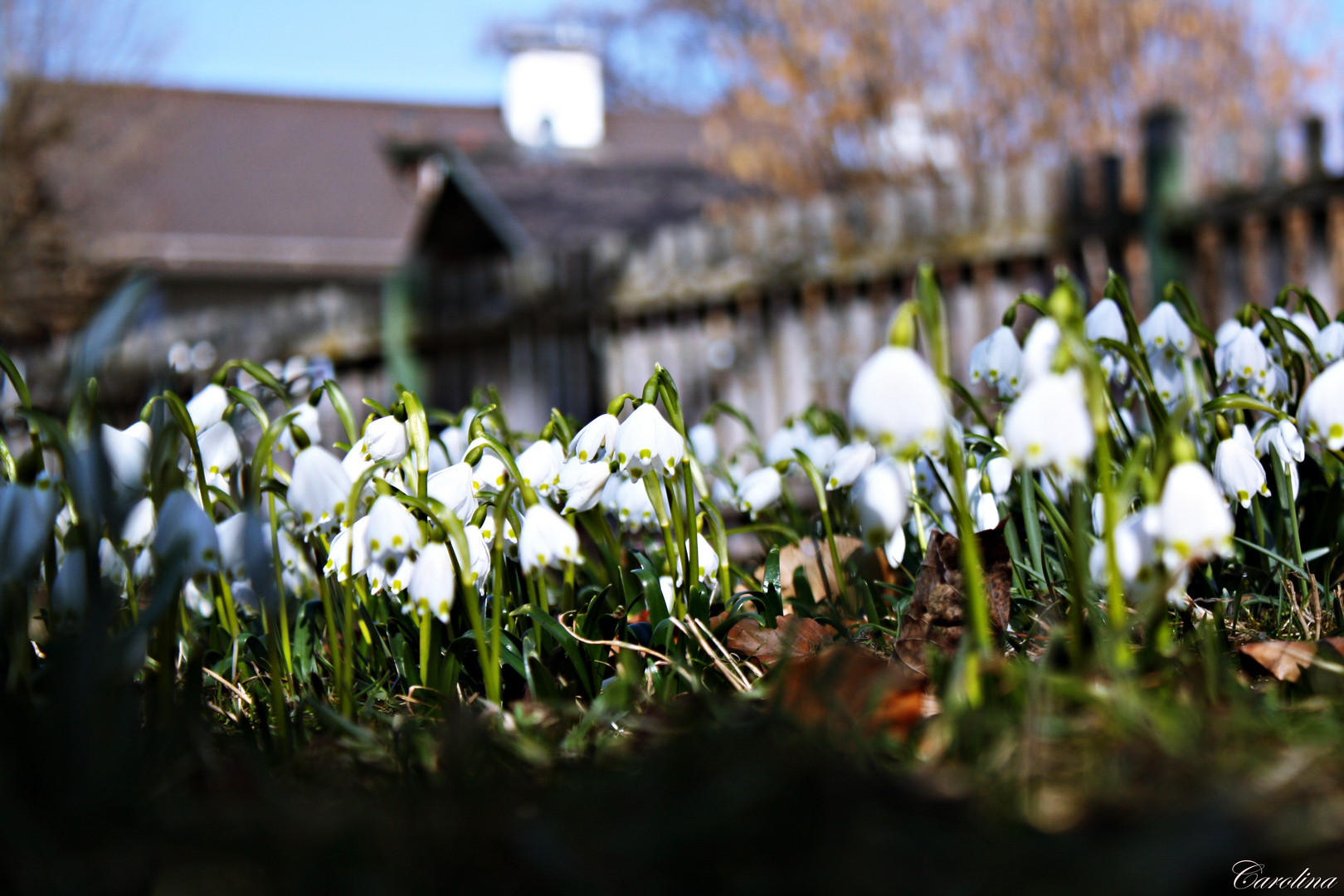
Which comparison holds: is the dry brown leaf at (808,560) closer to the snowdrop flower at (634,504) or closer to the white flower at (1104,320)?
the snowdrop flower at (634,504)

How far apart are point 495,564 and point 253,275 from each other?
19.9 m

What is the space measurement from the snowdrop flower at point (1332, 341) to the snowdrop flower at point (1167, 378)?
0.19 meters

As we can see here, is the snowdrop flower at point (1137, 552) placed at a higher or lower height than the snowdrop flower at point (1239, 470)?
lower

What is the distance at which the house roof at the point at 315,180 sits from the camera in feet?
42.7

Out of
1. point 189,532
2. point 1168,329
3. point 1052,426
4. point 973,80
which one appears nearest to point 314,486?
point 189,532

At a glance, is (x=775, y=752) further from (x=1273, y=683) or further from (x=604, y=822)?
(x=1273, y=683)

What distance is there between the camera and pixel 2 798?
807 millimetres

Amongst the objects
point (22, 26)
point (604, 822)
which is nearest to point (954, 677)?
point (604, 822)

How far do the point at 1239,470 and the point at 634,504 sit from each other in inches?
36.3

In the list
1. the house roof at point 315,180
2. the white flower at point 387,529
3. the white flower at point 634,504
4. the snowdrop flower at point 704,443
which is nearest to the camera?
the white flower at point 387,529

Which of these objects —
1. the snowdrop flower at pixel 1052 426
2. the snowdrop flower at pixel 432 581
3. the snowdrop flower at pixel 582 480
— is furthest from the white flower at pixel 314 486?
the snowdrop flower at pixel 1052 426

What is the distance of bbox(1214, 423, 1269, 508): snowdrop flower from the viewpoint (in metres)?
1.40

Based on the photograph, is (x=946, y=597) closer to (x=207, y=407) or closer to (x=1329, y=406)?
(x=1329, y=406)

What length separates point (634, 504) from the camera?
191cm
